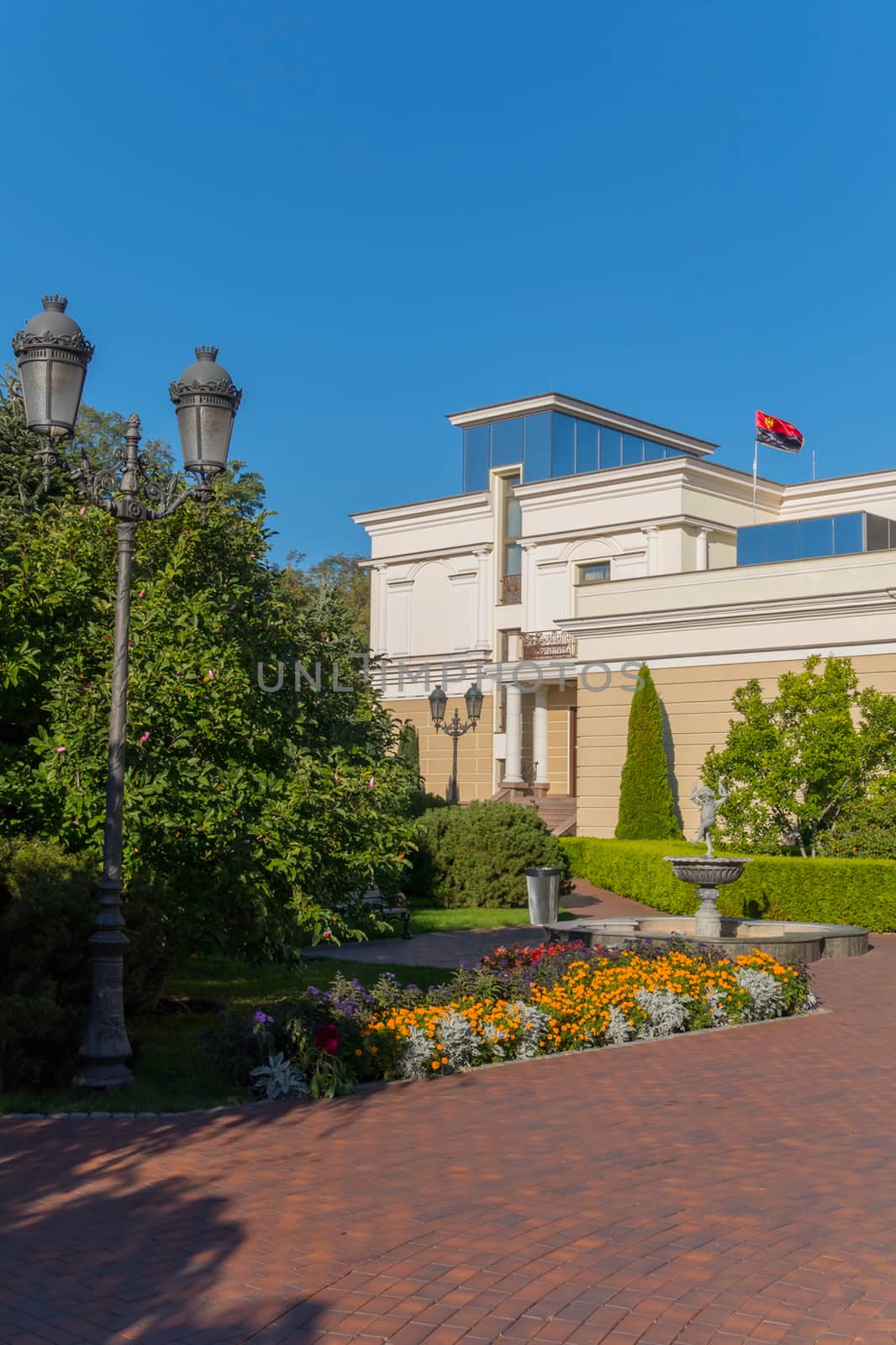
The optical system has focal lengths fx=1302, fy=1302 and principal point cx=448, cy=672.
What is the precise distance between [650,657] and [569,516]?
9955 millimetres

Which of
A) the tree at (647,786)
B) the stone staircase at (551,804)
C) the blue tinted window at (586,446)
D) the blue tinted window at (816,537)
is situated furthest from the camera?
the blue tinted window at (586,446)

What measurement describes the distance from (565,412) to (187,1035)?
35.9m

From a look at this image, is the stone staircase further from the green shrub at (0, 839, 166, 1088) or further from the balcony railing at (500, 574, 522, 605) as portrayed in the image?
the green shrub at (0, 839, 166, 1088)

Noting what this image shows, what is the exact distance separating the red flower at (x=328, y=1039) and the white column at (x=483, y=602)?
33.4 meters

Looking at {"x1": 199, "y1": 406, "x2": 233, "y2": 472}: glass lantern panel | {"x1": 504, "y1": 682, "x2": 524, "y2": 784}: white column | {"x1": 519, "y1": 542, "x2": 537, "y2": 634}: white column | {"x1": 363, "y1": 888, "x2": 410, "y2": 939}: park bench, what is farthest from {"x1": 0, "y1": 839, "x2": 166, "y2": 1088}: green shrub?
{"x1": 519, "y1": 542, "x2": 537, "y2": 634}: white column

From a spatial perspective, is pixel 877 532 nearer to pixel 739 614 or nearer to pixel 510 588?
pixel 739 614

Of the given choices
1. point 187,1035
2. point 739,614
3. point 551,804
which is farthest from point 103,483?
point 551,804

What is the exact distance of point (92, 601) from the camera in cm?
1167

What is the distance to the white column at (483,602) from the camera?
142ft

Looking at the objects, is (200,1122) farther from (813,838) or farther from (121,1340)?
(813,838)

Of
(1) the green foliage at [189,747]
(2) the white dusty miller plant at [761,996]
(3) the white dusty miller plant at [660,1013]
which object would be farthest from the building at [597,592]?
(1) the green foliage at [189,747]

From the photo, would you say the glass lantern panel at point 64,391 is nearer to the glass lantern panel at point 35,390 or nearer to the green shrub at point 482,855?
the glass lantern panel at point 35,390

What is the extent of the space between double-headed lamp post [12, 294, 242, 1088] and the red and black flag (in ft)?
110

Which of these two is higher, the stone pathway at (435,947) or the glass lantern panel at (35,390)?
the glass lantern panel at (35,390)
